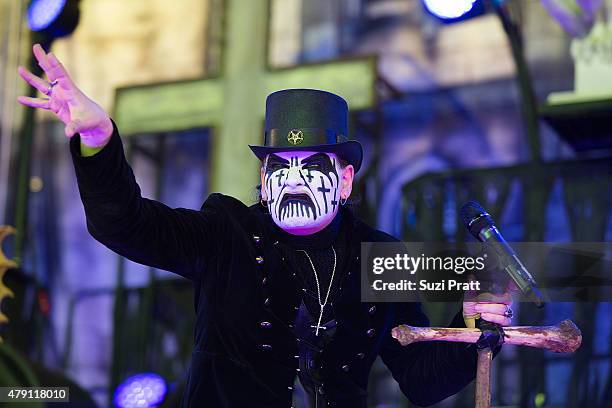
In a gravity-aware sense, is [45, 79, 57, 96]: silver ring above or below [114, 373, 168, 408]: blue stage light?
above

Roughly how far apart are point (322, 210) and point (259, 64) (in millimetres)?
2155

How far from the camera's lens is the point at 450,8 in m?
3.54

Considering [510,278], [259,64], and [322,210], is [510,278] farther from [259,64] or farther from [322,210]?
[259,64]

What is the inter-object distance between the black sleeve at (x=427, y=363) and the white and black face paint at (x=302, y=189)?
0.34 m

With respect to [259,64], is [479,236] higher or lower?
lower

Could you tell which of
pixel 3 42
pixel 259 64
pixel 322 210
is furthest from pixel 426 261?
pixel 3 42

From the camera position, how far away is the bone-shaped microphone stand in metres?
2.19

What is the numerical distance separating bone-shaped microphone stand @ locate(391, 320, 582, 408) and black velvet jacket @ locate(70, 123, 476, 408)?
0.44 ft

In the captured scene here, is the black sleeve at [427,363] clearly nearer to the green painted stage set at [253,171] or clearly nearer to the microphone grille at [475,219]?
the microphone grille at [475,219]

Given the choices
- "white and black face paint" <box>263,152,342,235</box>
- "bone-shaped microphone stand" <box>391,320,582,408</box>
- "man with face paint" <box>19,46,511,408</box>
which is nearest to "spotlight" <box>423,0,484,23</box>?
"man with face paint" <box>19,46,511,408</box>

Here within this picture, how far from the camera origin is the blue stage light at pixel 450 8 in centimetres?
351

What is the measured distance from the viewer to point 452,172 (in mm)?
3893

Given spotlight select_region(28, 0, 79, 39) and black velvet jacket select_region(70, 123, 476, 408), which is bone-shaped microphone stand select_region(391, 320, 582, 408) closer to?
black velvet jacket select_region(70, 123, 476, 408)

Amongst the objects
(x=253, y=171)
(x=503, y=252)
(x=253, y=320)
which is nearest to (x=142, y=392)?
(x=253, y=171)
